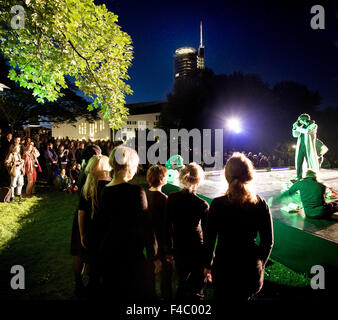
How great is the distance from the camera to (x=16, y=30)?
4168 millimetres

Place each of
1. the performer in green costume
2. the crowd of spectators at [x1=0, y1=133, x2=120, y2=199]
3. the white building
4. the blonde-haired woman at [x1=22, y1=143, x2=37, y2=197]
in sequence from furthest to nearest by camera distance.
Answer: the white building, the blonde-haired woman at [x1=22, y1=143, x2=37, y2=197], the crowd of spectators at [x1=0, y1=133, x2=120, y2=199], the performer in green costume

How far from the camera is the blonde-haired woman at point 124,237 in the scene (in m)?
1.75

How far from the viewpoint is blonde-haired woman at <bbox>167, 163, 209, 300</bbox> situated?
219 cm

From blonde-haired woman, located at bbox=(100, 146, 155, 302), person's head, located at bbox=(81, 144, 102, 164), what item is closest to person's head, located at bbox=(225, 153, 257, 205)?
blonde-haired woman, located at bbox=(100, 146, 155, 302)

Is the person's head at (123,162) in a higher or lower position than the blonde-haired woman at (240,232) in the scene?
higher

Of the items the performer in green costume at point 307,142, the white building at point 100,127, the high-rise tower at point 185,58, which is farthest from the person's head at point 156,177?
the high-rise tower at point 185,58

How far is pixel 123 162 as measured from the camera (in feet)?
6.06

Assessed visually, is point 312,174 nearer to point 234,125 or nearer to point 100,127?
point 234,125

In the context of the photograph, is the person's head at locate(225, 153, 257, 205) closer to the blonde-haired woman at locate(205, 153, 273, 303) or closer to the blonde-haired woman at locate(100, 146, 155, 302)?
the blonde-haired woman at locate(205, 153, 273, 303)

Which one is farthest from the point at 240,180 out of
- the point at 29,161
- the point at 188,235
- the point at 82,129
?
the point at 82,129

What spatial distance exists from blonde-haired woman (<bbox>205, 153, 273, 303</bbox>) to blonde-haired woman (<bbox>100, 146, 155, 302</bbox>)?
700 millimetres

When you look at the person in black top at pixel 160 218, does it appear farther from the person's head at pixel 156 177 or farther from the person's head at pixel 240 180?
the person's head at pixel 240 180

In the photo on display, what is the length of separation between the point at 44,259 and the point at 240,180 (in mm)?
3939

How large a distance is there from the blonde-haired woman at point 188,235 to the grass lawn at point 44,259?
4.05ft
